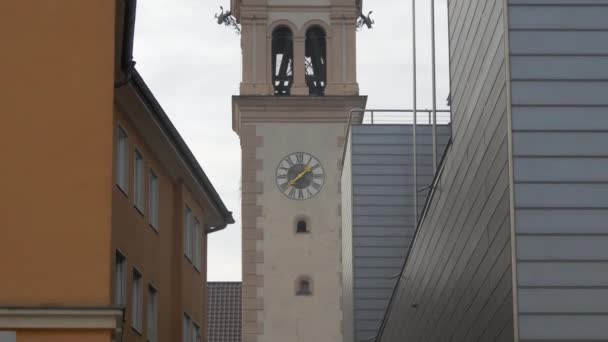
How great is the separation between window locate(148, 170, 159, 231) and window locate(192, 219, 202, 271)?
16.8ft

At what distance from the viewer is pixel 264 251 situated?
234ft

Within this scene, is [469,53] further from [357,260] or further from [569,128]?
[357,260]

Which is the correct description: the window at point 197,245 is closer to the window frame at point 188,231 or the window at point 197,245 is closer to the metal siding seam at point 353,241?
the window frame at point 188,231

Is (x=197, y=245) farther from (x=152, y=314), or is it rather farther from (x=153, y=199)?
(x=152, y=314)

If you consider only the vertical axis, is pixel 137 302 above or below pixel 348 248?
below

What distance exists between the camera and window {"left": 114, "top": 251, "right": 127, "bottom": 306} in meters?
33.8

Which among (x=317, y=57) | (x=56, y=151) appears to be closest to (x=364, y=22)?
(x=317, y=57)

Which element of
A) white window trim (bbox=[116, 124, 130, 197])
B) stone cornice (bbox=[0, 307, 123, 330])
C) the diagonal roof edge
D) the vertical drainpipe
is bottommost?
stone cornice (bbox=[0, 307, 123, 330])

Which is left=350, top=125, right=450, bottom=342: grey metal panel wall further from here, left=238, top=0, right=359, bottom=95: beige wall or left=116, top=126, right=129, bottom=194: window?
left=116, top=126, right=129, bottom=194: window

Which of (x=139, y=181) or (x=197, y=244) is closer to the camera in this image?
(x=139, y=181)

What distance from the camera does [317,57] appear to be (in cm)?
7469

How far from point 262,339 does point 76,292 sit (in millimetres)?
42975

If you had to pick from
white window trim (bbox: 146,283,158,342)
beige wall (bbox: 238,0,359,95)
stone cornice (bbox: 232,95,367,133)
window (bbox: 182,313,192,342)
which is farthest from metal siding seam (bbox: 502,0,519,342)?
beige wall (bbox: 238,0,359,95)

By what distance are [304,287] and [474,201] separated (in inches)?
1738
